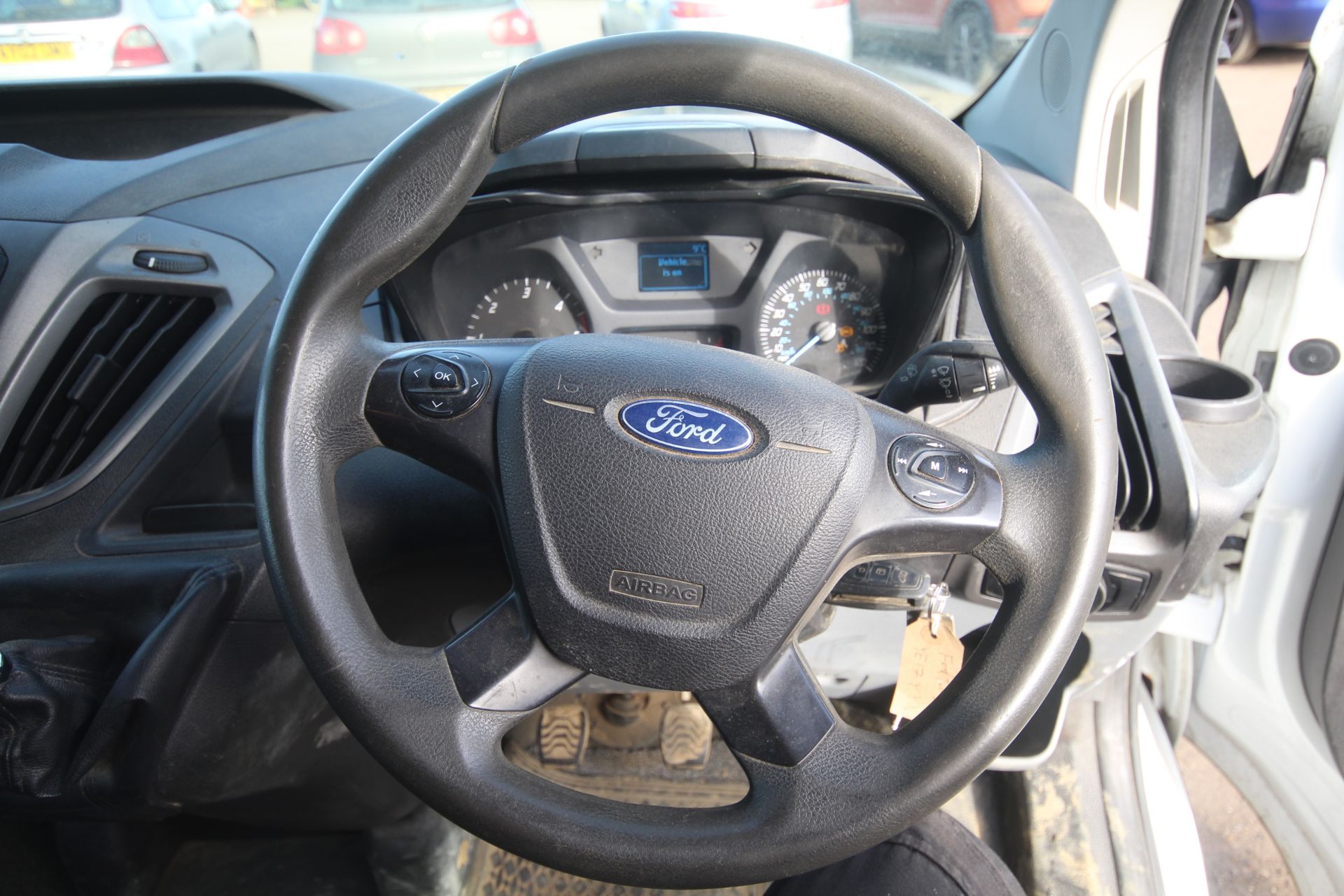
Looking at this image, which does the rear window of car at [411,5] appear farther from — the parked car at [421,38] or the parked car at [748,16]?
the parked car at [748,16]

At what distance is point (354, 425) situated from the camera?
82cm

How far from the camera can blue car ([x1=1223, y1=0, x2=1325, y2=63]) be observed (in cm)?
182

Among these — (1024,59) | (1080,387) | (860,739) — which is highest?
(1024,59)

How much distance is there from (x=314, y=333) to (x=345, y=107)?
3.15ft

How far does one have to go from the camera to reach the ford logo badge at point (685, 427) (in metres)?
0.76

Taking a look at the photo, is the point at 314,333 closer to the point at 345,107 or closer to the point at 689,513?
the point at 689,513

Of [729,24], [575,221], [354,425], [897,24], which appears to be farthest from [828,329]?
[354,425]

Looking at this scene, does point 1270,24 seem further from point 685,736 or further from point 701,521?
point 701,521

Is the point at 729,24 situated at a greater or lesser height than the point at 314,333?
greater

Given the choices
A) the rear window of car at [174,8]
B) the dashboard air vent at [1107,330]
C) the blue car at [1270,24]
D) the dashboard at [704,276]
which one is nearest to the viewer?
the dashboard air vent at [1107,330]

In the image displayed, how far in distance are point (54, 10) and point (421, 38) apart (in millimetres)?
859

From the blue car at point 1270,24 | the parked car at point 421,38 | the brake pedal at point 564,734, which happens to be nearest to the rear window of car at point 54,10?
the parked car at point 421,38

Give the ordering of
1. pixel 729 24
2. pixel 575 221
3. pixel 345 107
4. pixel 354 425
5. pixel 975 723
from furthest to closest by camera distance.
Answer: pixel 729 24 < pixel 345 107 < pixel 575 221 < pixel 354 425 < pixel 975 723

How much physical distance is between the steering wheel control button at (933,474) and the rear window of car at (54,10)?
2021 millimetres
